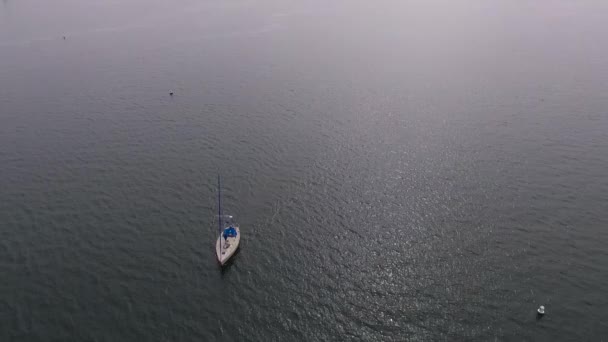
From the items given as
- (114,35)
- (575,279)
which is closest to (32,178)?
(575,279)

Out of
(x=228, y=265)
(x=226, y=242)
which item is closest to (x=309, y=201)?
(x=226, y=242)

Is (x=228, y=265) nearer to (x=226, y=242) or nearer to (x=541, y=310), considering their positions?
(x=226, y=242)

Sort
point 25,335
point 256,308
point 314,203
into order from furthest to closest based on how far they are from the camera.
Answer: point 314,203 → point 256,308 → point 25,335

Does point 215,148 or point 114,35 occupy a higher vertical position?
point 114,35

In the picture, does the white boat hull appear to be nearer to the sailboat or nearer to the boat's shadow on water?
the sailboat

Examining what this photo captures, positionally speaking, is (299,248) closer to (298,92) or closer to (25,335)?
(25,335)

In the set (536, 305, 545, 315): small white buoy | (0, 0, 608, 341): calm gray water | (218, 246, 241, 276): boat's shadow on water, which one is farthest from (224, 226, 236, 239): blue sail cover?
(536, 305, 545, 315): small white buoy
